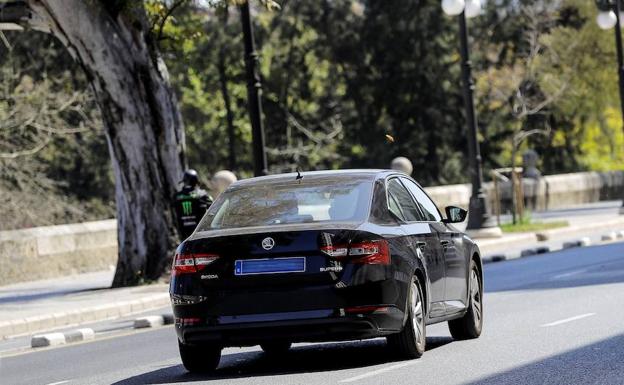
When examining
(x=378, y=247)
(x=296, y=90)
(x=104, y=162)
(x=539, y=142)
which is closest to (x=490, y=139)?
(x=539, y=142)

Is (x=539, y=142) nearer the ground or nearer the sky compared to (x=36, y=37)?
nearer the ground

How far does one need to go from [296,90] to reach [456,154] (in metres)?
7.81

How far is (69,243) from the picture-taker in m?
30.1

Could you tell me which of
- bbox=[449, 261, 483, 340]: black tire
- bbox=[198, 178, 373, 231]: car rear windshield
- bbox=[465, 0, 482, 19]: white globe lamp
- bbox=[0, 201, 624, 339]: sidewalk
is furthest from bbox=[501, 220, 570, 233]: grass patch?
bbox=[198, 178, 373, 231]: car rear windshield

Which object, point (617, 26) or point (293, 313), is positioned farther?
point (617, 26)

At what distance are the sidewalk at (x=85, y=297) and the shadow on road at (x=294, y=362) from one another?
Result: 6408 mm

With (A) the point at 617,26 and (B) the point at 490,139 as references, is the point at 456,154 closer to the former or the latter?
(B) the point at 490,139

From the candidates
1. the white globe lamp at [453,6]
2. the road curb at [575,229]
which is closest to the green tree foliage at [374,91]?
the road curb at [575,229]

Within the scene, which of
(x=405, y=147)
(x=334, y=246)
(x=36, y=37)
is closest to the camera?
(x=334, y=246)

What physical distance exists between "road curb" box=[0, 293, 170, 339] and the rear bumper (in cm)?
813

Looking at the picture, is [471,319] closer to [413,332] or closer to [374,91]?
[413,332]

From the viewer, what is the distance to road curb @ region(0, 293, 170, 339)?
1878cm

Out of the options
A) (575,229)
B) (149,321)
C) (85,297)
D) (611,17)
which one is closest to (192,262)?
(149,321)

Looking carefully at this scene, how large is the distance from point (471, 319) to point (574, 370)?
2.86m
